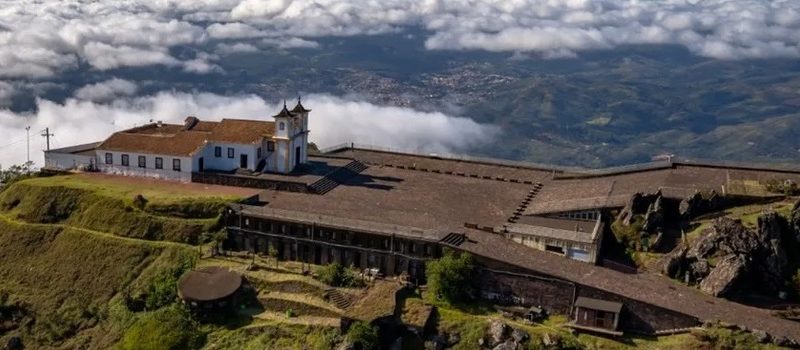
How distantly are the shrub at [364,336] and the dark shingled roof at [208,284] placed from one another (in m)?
10.2

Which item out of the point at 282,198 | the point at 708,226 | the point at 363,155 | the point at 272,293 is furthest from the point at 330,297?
the point at 363,155

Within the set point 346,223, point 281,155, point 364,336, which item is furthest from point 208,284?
point 281,155

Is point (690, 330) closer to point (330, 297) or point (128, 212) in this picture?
point (330, 297)

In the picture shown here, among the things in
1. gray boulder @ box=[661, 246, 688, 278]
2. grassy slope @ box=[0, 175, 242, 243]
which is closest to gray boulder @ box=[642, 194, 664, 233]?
gray boulder @ box=[661, 246, 688, 278]

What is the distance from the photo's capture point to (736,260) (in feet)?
170

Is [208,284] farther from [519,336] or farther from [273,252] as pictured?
[519,336]

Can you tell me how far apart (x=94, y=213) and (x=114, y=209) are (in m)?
1.91

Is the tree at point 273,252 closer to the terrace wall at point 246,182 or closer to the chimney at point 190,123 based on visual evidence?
the terrace wall at point 246,182

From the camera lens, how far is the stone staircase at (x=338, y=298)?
5225 centimetres

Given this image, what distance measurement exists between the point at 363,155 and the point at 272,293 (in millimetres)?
35417

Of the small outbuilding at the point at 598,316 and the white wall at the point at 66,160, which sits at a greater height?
the white wall at the point at 66,160

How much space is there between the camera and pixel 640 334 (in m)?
49.2

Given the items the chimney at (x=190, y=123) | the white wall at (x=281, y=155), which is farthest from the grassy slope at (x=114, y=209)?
the chimney at (x=190, y=123)

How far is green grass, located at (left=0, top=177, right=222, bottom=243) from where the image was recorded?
201 ft
